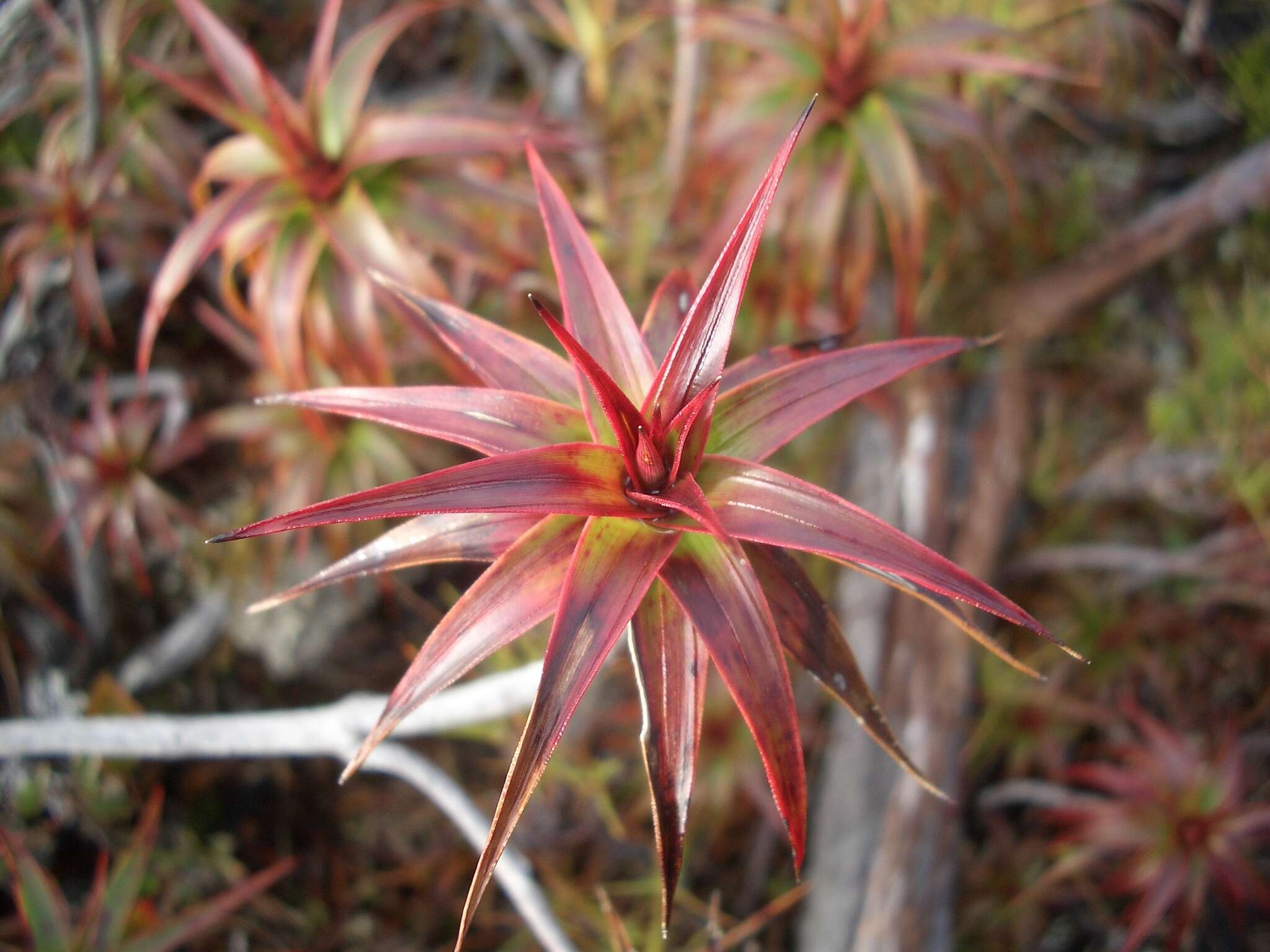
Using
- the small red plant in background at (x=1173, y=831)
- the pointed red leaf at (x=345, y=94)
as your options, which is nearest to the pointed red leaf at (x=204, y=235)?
the pointed red leaf at (x=345, y=94)

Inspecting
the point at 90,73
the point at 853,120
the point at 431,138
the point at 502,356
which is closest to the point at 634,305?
the point at 853,120

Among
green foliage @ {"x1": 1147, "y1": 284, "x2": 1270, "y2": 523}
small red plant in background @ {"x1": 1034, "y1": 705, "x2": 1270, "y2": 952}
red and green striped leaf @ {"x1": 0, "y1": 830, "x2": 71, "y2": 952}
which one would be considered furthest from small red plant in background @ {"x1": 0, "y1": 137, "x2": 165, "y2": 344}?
green foliage @ {"x1": 1147, "y1": 284, "x2": 1270, "y2": 523}

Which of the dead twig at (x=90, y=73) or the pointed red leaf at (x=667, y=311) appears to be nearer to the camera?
the pointed red leaf at (x=667, y=311)

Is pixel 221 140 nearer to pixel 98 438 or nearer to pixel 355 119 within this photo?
pixel 98 438

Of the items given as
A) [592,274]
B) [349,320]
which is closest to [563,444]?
[592,274]

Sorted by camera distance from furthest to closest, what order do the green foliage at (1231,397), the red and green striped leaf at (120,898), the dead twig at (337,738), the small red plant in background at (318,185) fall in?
1. the green foliage at (1231,397)
2. the red and green striped leaf at (120,898)
3. the small red plant in background at (318,185)
4. the dead twig at (337,738)

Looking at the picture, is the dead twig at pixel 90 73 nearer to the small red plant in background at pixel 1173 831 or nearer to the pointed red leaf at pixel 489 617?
the pointed red leaf at pixel 489 617

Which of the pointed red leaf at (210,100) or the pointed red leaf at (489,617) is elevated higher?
the pointed red leaf at (210,100)

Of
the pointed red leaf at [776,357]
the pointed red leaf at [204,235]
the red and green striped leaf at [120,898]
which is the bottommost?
the red and green striped leaf at [120,898]
